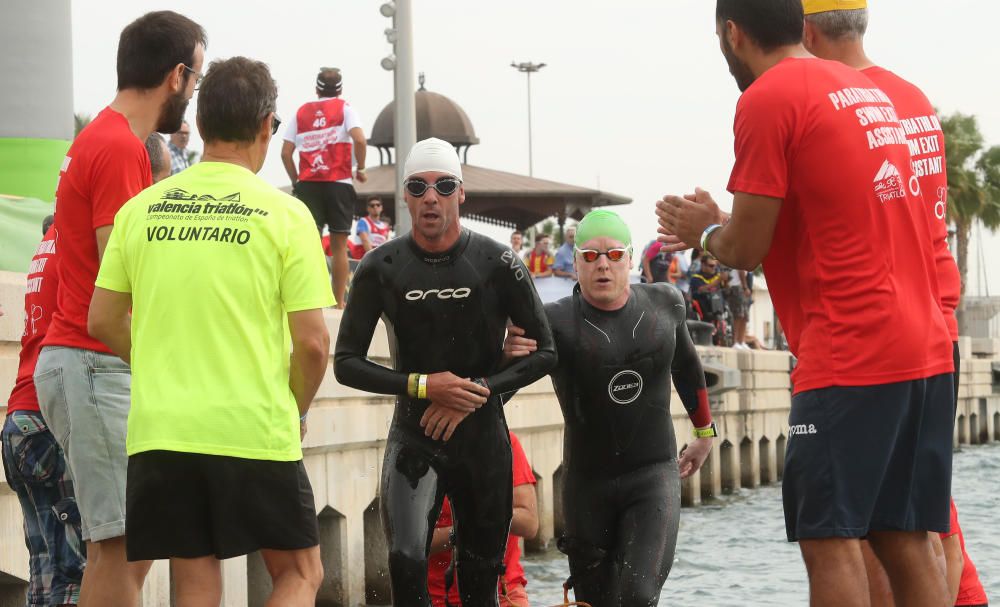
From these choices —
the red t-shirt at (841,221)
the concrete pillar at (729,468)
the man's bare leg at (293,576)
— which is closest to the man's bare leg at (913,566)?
the red t-shirt at (841,221)

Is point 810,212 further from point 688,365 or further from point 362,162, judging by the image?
point 362,162

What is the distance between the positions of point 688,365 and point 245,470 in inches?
150

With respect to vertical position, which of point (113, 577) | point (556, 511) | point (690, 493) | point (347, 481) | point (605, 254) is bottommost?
point (690, 493)

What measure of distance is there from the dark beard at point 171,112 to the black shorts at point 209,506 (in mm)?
1479

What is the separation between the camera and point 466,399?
6.54 metres

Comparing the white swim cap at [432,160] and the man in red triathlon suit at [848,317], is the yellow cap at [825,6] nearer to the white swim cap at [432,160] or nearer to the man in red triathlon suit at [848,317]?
the man in red triathlon suit at [848,317]

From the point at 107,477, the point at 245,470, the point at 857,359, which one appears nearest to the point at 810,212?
the point at 857,359

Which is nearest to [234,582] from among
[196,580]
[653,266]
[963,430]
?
[196,580]

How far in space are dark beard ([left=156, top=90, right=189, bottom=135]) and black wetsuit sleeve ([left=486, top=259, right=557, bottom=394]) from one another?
180 cm

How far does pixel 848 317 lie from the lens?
15.1 ft

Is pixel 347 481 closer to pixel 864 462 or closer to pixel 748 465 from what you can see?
pixel 864 462

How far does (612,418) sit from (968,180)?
55.5 metres

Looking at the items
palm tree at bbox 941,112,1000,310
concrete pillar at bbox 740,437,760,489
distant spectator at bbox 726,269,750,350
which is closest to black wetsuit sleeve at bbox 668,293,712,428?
distant spectator at bbox 726,269,750,350

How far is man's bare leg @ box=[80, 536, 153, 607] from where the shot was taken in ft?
16.7
